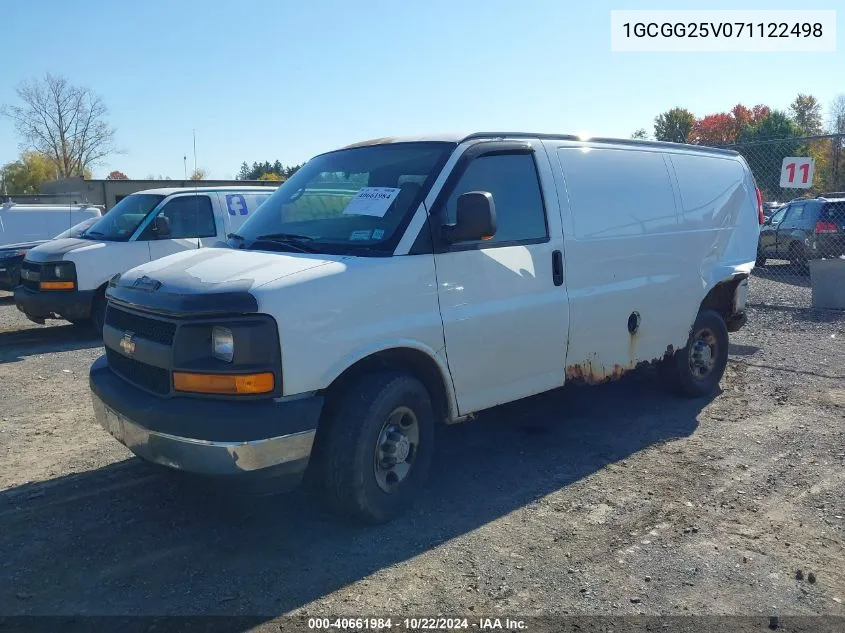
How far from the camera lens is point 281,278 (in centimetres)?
373

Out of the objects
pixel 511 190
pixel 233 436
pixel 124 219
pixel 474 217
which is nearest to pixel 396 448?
pixel 233 436

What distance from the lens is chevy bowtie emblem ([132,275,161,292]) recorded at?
397 cm

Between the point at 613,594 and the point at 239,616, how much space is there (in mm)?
1726

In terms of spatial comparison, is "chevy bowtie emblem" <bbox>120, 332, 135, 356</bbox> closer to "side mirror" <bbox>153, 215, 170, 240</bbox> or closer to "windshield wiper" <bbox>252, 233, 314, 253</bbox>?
"windshield wiper" <bbox>252, 233, 314, 253</bbox>

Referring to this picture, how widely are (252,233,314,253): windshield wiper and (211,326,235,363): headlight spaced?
2.87 ft

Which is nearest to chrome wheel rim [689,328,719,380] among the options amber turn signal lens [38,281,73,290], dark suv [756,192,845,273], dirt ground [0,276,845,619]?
dirt ground [0,276,845,619]

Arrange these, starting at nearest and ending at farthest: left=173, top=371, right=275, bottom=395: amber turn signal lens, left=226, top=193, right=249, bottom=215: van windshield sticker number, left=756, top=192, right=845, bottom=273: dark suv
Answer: left=173, top=371, right=275, bottom=395: amber turn signal lens, left=226, top=193, right=249, bottom=215: van windshield sticker number, left=756, top=192, right=845, bottom=273: dark suv

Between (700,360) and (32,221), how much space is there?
14.1 m

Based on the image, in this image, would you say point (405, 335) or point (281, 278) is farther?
point (405, 335)

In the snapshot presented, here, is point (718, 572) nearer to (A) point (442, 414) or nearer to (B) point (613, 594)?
(B) point (613, 594)

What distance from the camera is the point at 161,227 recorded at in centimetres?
975

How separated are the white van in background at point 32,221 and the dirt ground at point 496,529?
10.4 m

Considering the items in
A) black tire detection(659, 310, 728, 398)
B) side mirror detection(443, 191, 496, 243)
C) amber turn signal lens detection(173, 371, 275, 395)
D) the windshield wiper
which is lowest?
black tire detection(659, 310, 728, 398)

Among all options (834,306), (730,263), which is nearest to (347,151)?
(730,263)
